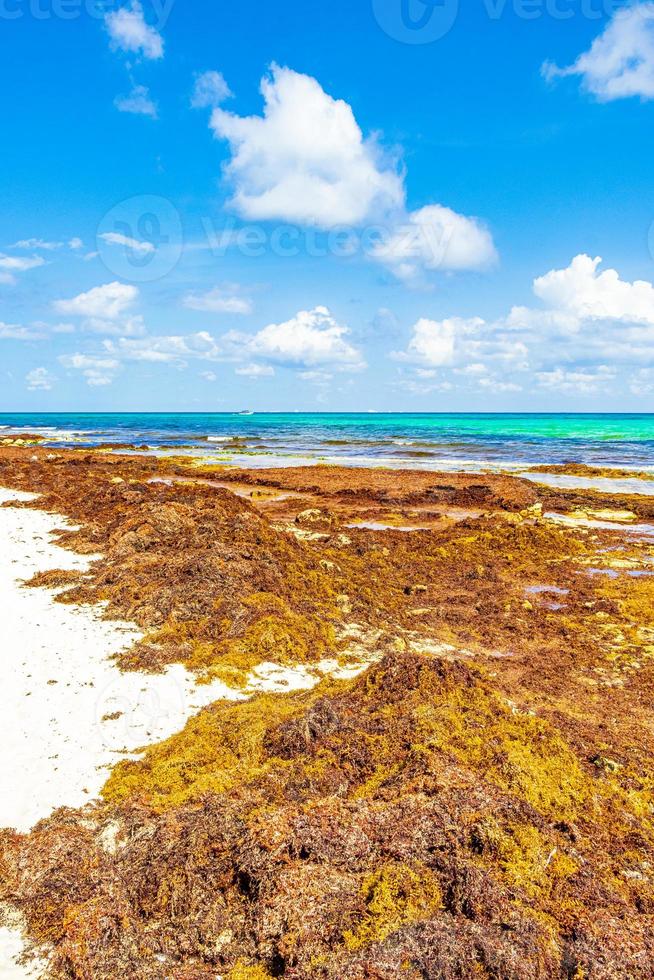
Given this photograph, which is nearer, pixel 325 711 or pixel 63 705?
pixel 325 711

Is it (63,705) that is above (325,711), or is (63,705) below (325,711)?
below

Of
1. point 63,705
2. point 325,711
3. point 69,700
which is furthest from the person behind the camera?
point 69,700

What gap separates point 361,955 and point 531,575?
12505 mm

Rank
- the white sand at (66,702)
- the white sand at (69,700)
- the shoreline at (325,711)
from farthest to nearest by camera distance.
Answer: the white sand at (66,702)
the white sand at (69,700)
the shoreline at (325,711)

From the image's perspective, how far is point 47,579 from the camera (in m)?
11.9

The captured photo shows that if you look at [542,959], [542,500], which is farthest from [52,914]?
[542,500]

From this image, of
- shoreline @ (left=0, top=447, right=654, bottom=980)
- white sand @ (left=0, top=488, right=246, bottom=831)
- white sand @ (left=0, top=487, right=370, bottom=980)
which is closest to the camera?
shoreline @ (left=0, top=447, right=654, bottom=980)

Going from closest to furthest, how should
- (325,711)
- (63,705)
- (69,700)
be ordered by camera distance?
1. (325,711)
2. (63,705)
3. (69,700)

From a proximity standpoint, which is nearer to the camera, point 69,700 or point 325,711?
point 325,711

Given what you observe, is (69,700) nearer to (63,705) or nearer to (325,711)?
(63,705)

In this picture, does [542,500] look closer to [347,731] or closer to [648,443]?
[347,731]

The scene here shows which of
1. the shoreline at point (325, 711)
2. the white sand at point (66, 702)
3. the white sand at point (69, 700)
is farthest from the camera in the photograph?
the white sand at point (66, 702)

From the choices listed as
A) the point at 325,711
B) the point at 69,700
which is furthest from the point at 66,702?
the point at 325,711

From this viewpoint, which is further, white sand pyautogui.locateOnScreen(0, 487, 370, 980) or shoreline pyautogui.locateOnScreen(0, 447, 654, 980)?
white sand pyautogui.locateOnScreen(0, 487, 370, 980)
